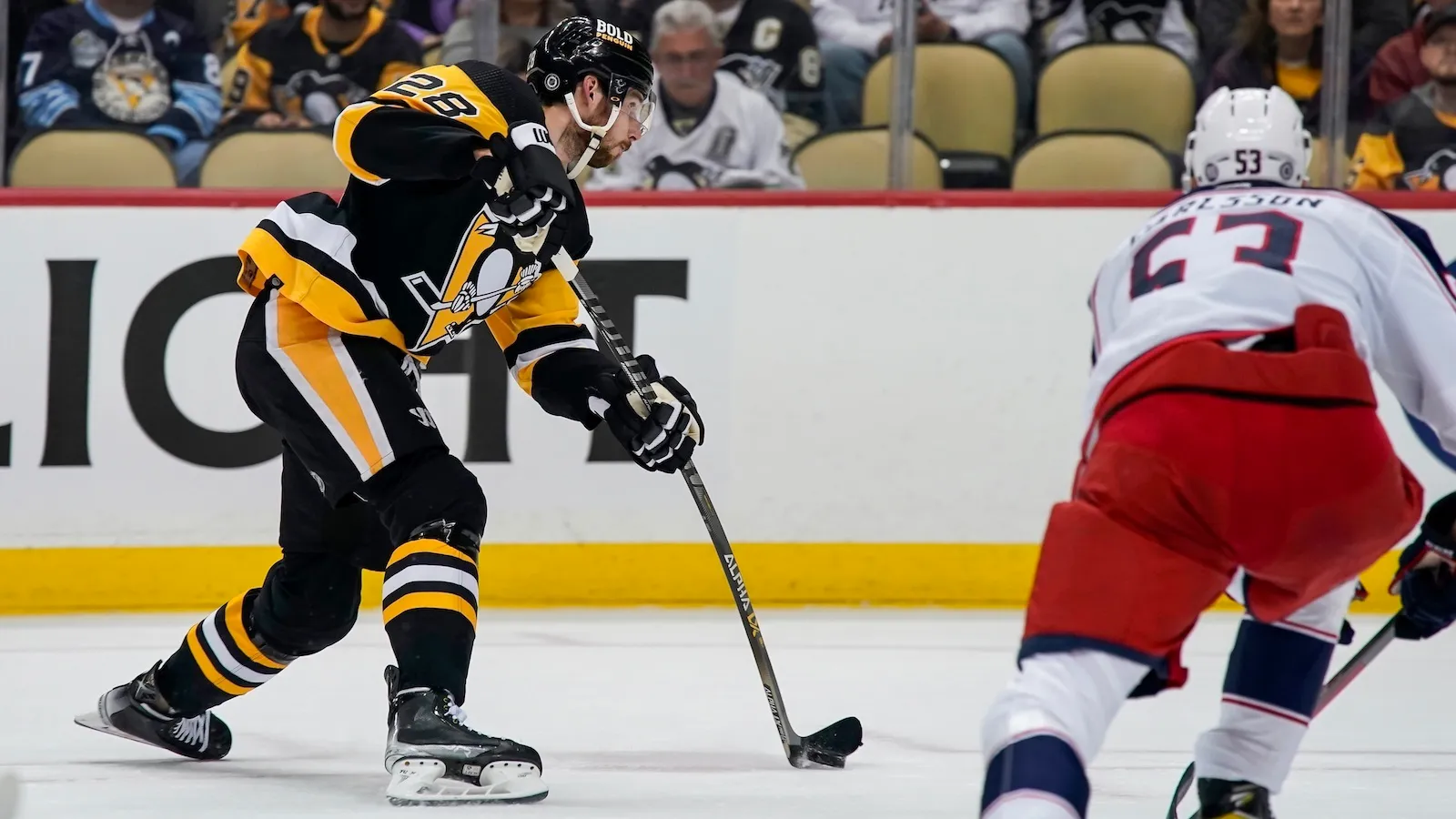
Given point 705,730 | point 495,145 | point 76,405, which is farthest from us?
point 76,405

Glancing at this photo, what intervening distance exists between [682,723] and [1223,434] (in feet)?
5.59

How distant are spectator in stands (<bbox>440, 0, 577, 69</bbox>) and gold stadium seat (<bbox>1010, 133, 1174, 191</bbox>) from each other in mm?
1233

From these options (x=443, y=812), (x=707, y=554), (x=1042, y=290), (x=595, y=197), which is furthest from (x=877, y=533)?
(x=443, y=812)

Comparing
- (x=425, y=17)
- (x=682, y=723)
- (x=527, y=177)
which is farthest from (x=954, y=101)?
(x=527, y=177)

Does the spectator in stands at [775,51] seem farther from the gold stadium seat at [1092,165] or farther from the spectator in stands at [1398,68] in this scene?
the spectator in stands at [1398,68]

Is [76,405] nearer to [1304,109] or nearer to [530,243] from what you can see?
[530,243]

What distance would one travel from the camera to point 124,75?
187 inches

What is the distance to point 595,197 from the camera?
453 cm

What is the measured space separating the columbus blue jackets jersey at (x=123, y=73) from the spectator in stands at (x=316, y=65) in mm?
88

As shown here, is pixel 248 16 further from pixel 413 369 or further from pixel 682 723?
pixel 682 723

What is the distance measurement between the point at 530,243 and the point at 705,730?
99 cm

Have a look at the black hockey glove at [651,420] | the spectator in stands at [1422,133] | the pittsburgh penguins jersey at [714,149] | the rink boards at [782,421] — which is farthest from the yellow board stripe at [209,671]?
the spectator in stands at [1422,133]

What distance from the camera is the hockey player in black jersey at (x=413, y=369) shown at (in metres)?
2.51

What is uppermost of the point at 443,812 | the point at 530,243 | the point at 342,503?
the point at 530,243
